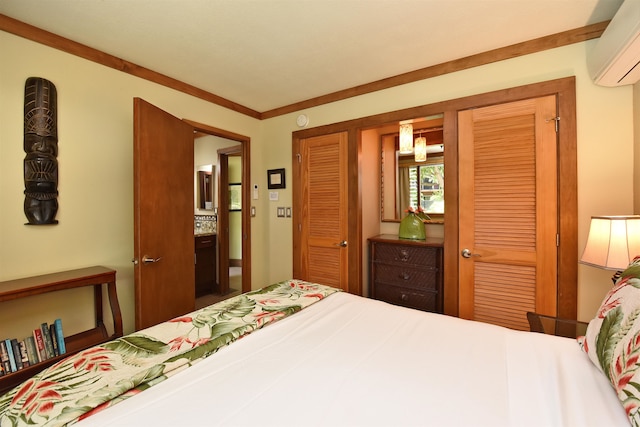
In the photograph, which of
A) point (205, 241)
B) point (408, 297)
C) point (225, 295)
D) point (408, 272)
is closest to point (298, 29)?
point (408, 272)

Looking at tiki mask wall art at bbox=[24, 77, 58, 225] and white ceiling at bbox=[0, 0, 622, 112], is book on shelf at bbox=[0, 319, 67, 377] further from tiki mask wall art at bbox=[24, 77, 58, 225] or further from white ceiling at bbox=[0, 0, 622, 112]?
white ceiling at bbox=[0, 0, 622, 112]

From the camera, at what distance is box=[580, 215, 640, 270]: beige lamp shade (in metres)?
1.41

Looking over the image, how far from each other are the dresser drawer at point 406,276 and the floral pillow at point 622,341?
4.50ft

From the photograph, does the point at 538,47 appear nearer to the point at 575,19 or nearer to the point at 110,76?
the point at 575,19

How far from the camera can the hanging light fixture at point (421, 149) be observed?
3012 mm

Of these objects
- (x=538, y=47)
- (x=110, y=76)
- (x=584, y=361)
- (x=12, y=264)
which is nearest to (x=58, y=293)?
(x=12, y=264)

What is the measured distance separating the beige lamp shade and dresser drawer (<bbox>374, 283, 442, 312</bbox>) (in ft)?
3.95

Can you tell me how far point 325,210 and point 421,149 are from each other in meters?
1.23

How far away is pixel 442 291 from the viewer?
8.00 ft

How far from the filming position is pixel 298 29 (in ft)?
6.19

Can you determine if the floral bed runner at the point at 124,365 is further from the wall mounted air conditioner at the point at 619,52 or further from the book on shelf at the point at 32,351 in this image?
the wall mounted air conditioner at the point at 619,52

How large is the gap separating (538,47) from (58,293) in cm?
384

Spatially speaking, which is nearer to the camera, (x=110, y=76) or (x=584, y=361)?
(x=584, y=361)

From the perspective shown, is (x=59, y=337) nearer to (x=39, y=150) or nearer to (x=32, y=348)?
(x=32, y=348)
